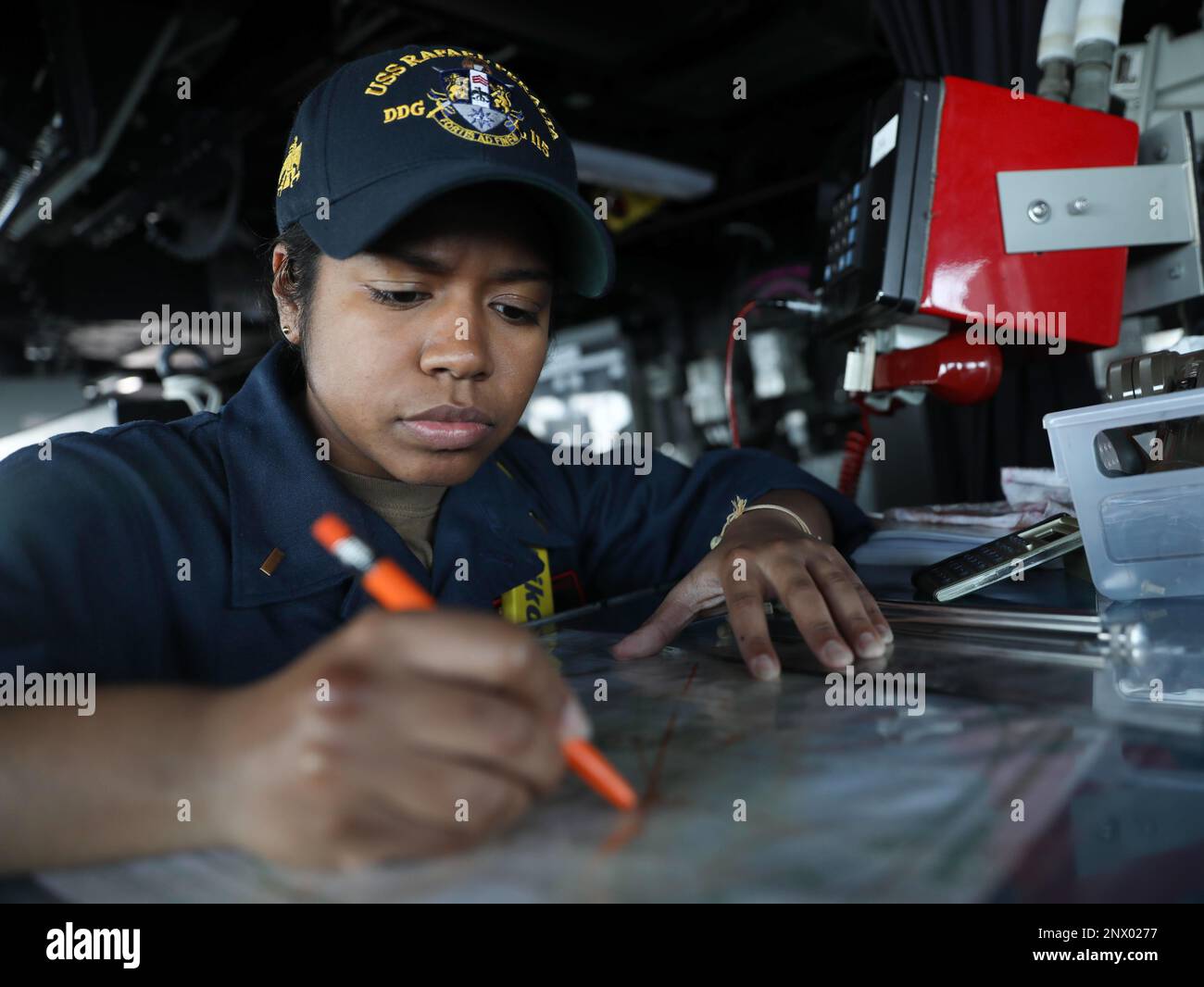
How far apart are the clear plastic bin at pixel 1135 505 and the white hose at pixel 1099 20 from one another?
0.70m

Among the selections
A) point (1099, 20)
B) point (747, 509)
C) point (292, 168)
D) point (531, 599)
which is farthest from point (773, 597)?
point (1099, 20)

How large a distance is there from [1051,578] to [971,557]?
0.47ft

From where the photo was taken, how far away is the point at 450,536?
1.07m

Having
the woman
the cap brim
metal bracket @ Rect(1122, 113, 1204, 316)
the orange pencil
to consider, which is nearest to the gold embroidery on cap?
the woman

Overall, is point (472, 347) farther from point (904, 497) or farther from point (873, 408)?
point (904, 497)

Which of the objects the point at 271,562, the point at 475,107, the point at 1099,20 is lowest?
the point at 271,562

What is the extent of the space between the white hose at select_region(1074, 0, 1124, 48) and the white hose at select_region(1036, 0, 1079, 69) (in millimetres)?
29

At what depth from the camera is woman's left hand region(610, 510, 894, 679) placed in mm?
754

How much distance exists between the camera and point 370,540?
3.21ft

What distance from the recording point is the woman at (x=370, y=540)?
400mm

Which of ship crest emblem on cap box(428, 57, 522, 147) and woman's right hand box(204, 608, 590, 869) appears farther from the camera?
ship crest emblem on cap box(428, 57, 522, 147)

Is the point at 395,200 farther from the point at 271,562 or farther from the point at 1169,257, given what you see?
the point at 1169,257

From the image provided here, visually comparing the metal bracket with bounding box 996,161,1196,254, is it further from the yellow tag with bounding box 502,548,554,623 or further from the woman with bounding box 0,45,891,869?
the yellow tag with bounding box 502,548,554,623

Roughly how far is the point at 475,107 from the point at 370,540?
459 mm
